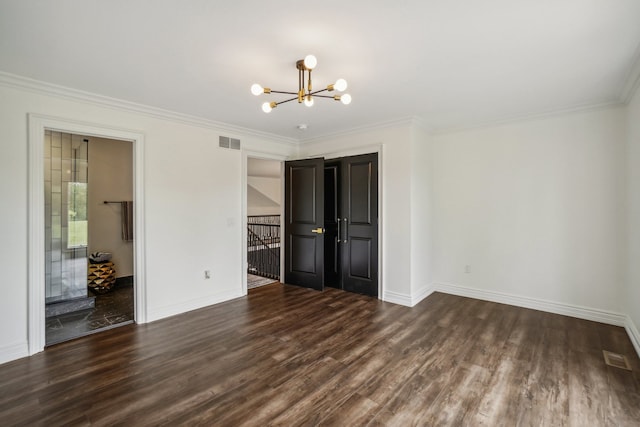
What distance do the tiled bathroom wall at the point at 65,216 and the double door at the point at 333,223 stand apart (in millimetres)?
3020

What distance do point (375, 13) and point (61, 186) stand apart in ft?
15.2

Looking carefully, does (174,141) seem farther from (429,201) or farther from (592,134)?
(592,134)

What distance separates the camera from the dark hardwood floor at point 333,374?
2.02m

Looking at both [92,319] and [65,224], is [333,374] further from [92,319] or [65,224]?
[65,224]

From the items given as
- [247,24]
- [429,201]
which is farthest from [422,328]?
[247,24]

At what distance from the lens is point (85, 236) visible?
14.3 feet

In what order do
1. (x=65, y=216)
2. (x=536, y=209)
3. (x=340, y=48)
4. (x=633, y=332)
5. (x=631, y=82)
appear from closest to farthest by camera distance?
(x=340, y=48) → (x=631, y=82) → (x=633, y=332) → (x=536, y=209) → (x=65, y=216)

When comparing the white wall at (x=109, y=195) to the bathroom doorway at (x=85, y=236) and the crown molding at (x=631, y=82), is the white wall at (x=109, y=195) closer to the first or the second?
the bathroom doorway at (x=85, y=236)

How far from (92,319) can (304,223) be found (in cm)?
309

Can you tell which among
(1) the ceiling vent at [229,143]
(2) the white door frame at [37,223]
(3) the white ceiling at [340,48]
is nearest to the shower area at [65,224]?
(2) the white door frame at [37,223]

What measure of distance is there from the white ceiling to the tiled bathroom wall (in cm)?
179

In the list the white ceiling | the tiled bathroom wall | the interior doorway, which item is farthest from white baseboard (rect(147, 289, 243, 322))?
the white ceiling

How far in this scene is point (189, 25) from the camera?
1.98 m

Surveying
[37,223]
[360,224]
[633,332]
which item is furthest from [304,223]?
[633,332]
